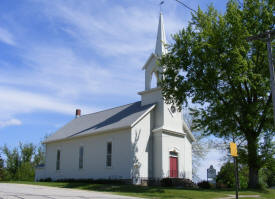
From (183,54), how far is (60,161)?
19645 millimetres

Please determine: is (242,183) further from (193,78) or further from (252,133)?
(193,78)

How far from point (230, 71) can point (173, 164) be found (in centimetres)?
1144

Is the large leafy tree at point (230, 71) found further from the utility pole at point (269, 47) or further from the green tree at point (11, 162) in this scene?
the green tree at point (11, 162)

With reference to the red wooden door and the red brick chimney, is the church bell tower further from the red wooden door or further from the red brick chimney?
the red brick chimney

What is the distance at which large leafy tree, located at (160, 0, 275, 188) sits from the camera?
22547 millimetres

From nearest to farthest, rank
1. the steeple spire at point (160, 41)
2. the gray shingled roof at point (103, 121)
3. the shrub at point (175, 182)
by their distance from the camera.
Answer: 1. the shrub at point (175, 182)
2. the gray shingled roof at point (103, 121)
3. the steeple spire at point (160, 41)

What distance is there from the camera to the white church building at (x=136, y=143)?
2789 centimetres

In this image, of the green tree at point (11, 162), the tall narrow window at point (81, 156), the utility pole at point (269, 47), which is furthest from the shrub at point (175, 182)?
the green tree at point (11, 162)

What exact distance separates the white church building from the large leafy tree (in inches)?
180

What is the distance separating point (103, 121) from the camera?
110ft

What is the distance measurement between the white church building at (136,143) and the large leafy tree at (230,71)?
4.57 m

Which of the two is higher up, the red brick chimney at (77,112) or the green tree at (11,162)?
the red brick chimney at (77,112)

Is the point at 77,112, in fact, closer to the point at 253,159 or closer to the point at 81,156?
the point at 81,156

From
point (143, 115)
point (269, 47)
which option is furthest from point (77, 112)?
point (269, 47)
